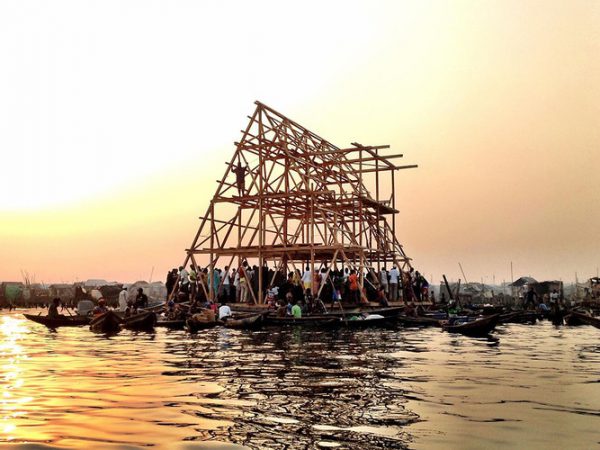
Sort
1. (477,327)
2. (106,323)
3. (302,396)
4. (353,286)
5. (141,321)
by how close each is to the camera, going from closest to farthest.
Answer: (302,396)
(477,327)
(106,323)
(141,321)
(353,286)

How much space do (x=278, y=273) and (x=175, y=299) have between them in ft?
20.1

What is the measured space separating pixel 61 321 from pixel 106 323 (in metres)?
3.89

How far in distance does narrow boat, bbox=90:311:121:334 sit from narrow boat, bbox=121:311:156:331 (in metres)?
0.50

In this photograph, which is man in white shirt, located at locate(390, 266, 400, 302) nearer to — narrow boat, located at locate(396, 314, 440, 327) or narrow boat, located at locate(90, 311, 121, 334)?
narrow boat, located at locate(396, 314, 440, 327)

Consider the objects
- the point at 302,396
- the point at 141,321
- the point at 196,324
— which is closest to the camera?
the point at 302,396

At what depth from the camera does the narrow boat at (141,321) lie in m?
24.6

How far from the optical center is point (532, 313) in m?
32.4

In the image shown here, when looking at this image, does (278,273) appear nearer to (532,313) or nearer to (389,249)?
(389,249)

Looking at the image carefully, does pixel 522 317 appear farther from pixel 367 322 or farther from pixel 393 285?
pixel 367 322

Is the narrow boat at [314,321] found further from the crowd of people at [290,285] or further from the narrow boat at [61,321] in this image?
the narrow boat at [61,321]

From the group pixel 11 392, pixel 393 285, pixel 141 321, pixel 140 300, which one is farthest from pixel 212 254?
pixel 11 392

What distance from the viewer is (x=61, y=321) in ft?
88.8

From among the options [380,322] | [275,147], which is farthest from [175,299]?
[380,322]

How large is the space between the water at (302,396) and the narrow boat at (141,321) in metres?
5.91
